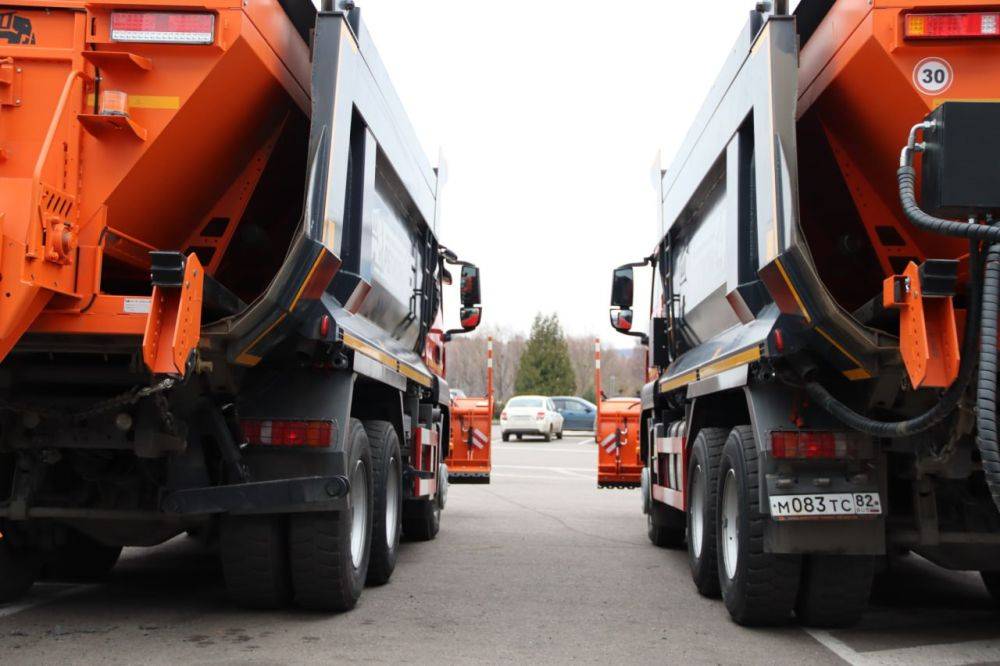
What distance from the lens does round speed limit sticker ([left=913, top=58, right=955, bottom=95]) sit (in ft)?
16.5

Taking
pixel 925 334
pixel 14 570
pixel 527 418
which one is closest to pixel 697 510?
pixel 925 334

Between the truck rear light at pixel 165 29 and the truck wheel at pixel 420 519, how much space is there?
548cm

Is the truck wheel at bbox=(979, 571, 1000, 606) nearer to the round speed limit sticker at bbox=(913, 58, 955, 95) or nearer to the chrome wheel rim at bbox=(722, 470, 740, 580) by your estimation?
the chrome wheel rim at bbox=(722, 470, 740, 580)

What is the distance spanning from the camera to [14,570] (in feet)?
21.2

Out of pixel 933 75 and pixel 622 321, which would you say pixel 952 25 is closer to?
pixel 933 75

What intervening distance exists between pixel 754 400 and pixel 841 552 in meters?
0.89

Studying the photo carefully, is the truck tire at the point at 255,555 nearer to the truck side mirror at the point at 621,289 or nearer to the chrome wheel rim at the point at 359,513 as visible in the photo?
the chrome wheel rim at the point at 359,513

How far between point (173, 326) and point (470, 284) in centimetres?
683

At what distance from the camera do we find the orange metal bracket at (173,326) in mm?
4832

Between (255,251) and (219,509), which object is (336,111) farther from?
(219,509)

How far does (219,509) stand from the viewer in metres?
5.66

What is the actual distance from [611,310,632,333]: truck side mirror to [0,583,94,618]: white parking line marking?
5.83m

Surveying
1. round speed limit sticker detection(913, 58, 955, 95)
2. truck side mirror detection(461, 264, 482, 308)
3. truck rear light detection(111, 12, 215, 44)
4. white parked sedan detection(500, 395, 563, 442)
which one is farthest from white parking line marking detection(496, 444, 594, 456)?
truck rear light detection(111, 12, 215, 44)

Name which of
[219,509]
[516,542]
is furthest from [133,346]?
[516,542]
